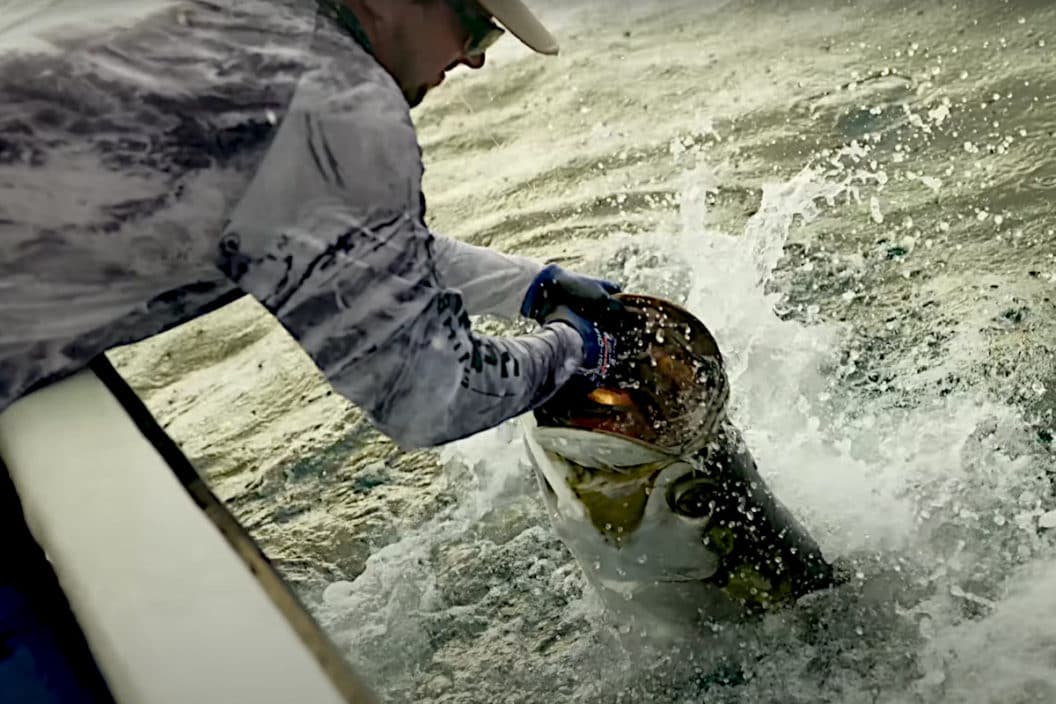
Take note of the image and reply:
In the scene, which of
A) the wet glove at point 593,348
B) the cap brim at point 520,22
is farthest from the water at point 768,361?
the cap brim at point 520,22

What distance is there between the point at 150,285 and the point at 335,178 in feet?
0.51

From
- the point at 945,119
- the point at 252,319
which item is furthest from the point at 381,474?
the point at 945,119

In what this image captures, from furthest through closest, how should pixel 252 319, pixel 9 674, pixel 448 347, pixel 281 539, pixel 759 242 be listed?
1. pixel 252 319
2. pixel 759 242
3. pixel 281 539
4. pixel 448 347
5. pixel 9 674

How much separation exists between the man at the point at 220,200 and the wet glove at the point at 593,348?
8.0 inches

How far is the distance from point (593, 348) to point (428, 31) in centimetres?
34

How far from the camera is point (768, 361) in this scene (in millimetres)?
1612

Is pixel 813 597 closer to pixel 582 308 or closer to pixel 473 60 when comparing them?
pixel 582 308

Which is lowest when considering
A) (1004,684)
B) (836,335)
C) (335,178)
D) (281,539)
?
(281,539)

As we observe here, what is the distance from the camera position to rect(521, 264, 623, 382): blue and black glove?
40.3 inches

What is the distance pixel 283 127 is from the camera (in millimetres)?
718

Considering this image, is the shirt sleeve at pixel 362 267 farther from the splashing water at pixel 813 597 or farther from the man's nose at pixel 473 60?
the splashing water at pixel 813 597

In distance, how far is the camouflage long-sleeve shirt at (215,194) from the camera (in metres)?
0.69

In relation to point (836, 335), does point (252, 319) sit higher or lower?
lower

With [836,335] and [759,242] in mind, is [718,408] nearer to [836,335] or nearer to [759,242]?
[836,335]
